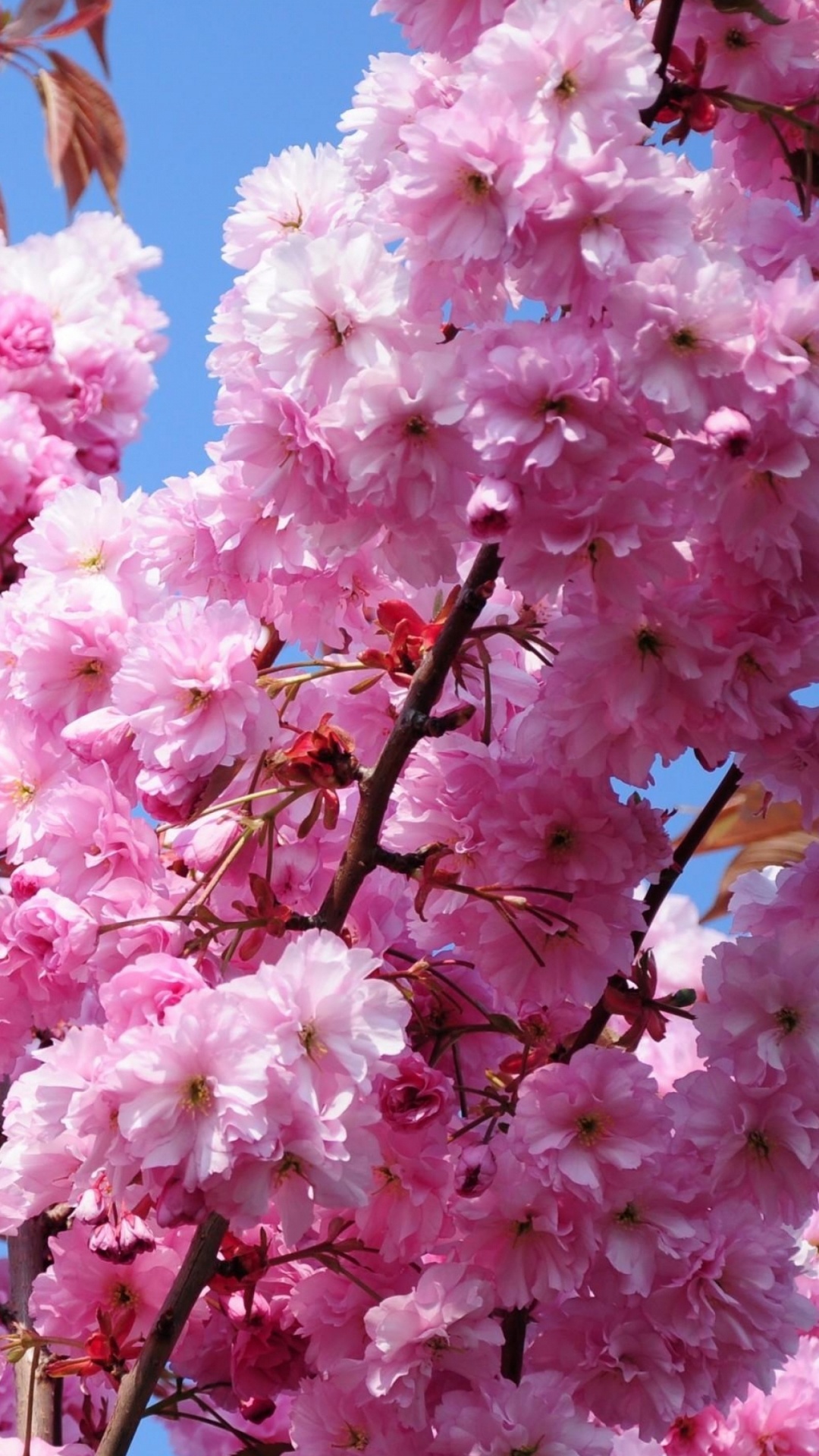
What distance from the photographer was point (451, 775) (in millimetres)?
1384

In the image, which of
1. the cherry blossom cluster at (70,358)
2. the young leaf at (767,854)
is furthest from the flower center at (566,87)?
the cherry blossom cluster at (70,358)

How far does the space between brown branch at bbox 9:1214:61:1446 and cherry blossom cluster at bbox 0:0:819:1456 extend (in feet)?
0.19

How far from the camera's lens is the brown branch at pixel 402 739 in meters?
1.25

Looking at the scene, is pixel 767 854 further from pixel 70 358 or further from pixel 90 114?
pixel 90 114

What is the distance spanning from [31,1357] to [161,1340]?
1.33 ft

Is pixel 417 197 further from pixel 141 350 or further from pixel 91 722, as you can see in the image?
pixel 141 350

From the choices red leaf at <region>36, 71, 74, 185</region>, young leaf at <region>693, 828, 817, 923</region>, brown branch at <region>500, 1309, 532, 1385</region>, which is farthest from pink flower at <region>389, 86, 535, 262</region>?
red leaf at <region>36, 71, 74, 185</region>

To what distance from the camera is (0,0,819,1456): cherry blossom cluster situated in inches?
43.8

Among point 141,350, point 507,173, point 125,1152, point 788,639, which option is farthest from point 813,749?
point 141,350

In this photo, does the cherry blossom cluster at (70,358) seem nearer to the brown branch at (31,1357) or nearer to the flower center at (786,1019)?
the brown branch at (31,1357)

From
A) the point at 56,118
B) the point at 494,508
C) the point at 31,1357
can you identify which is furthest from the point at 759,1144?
the point at 56,118

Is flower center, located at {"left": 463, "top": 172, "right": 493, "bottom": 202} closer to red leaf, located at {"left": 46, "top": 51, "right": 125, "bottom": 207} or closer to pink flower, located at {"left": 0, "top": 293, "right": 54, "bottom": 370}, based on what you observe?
pink flower, located at {"left": 0, "top": 293, "right": 54, "bottom": 370}

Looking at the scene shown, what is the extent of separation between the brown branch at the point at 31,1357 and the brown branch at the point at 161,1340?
0.23 metres

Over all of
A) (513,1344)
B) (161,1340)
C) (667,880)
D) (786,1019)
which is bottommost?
(161,1340)
